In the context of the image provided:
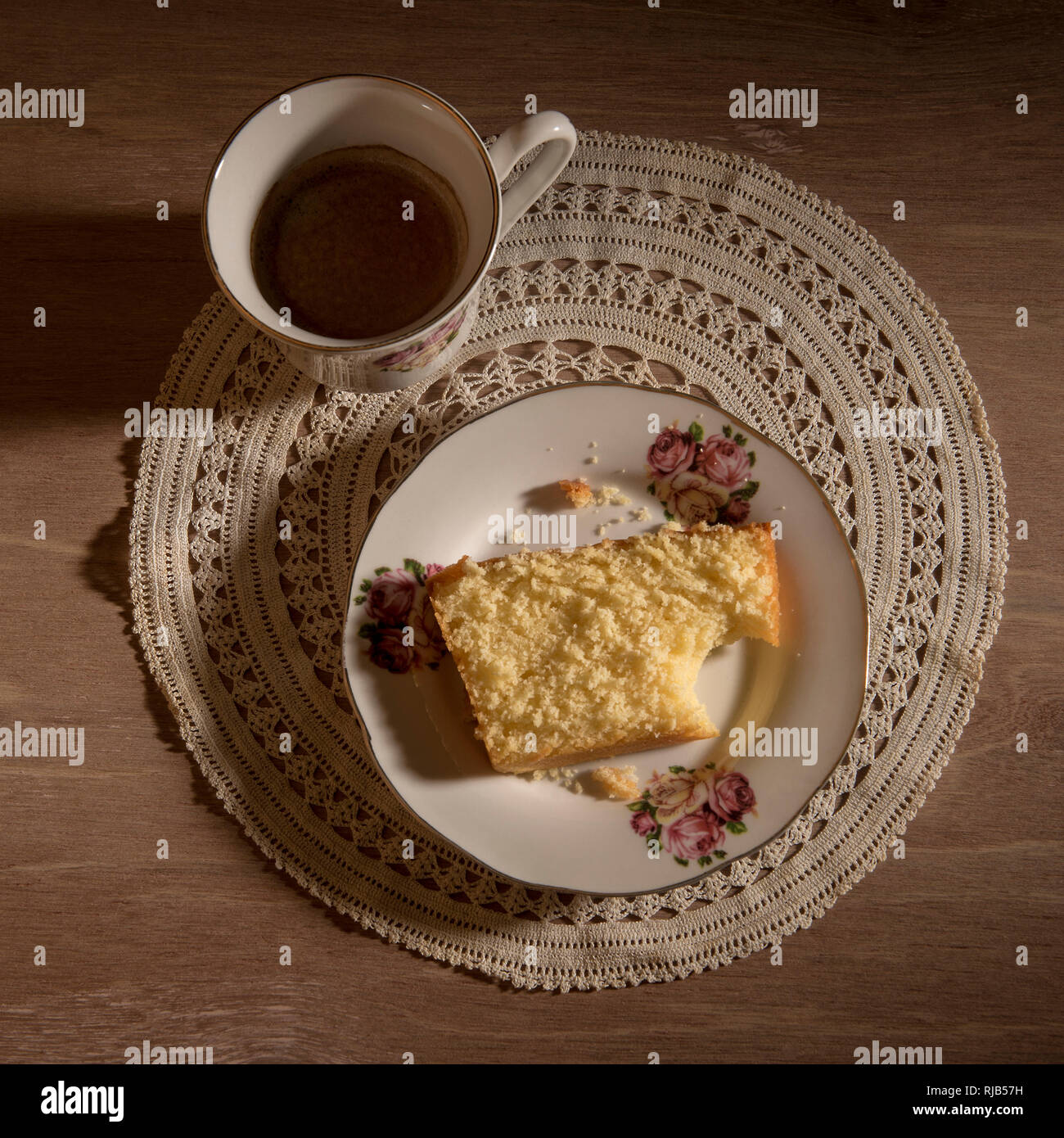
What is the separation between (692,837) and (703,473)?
516 millimetres

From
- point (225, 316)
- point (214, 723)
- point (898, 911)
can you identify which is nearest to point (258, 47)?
point (225, 316)

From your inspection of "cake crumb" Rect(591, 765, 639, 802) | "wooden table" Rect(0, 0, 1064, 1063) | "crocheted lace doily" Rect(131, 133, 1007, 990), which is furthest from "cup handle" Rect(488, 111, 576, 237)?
"cake crumb" Rect(591, 765, 639, 802)

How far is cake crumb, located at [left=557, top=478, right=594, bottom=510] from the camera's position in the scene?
125 cm

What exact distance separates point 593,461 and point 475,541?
0.69ft

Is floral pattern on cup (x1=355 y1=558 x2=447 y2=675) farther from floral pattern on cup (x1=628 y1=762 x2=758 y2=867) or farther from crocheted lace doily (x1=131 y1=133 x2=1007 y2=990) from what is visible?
floral pattern on cup (x1=628 y1=762 x2=758 y2=867)

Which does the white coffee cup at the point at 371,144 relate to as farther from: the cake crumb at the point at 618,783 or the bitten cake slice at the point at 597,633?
the cake crumb at the point at 618,783

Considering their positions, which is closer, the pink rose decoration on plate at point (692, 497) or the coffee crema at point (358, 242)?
the coffee crema at point (358, 242)

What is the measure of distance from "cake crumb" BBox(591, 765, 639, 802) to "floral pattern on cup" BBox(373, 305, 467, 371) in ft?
2.06

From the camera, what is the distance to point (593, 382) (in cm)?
121

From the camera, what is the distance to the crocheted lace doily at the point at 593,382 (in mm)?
1255

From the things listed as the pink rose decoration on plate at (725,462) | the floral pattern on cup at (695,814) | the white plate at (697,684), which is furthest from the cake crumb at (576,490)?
the floral pattern on cup at (695,814)

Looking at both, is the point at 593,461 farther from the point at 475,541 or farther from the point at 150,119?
the point at 150,119

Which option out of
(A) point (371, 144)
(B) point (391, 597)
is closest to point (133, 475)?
(B) point (391, 597)

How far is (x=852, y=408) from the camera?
133 centimetres
